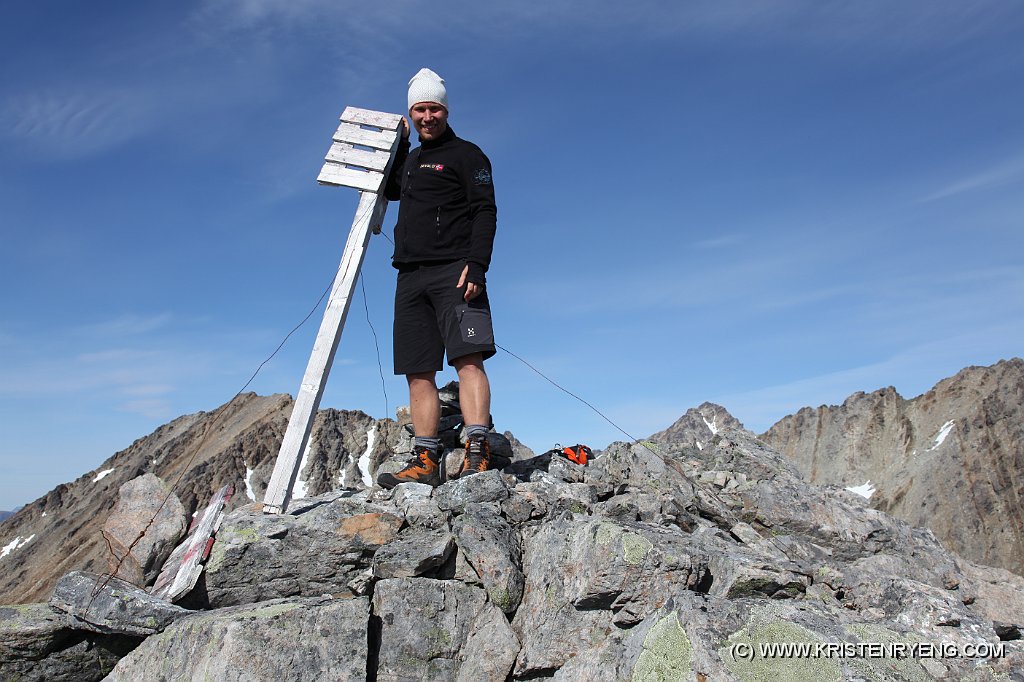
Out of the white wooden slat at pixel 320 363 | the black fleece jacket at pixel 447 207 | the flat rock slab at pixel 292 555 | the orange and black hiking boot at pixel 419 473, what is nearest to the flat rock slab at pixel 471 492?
the orange and black hiking boot at pixel 419 473

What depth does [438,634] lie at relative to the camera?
5.24 metres

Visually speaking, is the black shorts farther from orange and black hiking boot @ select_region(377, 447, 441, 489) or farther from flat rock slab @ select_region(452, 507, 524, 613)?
flat rock slab @ select_region(452, 507, 524, 613)

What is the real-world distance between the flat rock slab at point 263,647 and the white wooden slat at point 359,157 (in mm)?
4977

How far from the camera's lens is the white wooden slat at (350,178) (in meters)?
7.73

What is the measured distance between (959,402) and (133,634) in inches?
3077

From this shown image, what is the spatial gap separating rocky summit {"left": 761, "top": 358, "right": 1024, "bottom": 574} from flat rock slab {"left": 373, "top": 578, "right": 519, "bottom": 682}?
53.1m

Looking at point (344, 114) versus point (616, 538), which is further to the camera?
point (344, 114)

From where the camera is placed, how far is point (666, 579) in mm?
5012

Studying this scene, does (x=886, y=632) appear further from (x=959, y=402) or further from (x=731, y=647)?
(x=959, y=402)

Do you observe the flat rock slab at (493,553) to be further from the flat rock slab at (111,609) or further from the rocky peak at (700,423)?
the rocky peak at (700,423)

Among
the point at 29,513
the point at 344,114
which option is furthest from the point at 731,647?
the point at 29,513

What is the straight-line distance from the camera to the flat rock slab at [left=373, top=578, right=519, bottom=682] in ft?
16.8

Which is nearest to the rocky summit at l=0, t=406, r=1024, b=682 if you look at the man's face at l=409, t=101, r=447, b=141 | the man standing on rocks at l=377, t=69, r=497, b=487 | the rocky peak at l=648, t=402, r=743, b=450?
the man standing on rocks at l=377, t=69, r=497, b=487

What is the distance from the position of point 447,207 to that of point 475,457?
2917mm
